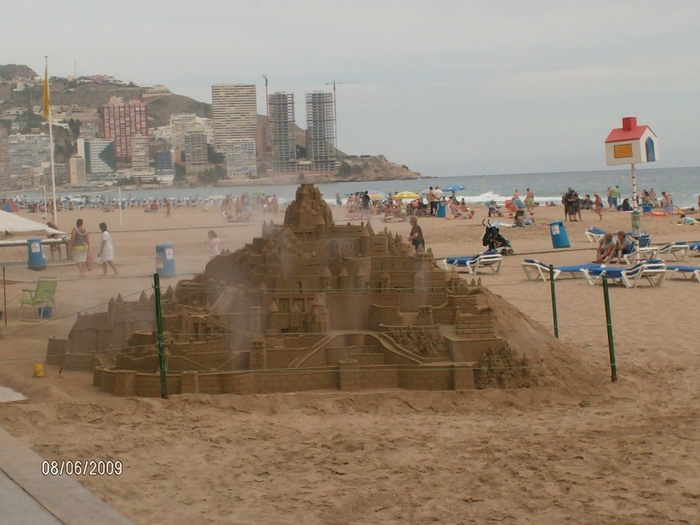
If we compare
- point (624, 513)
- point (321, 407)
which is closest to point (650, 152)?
point (321, 407)

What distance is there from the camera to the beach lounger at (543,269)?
17500 millimetres

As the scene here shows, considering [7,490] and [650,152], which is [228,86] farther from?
[650,152]

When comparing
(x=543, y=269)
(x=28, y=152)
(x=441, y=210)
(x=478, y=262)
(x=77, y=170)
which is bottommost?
Answer: (x=543, y=269)

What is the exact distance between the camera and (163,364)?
919 cm

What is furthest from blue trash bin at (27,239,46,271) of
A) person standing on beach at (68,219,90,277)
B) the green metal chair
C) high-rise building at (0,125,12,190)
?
the green metal chair

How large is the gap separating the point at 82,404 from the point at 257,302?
253cm

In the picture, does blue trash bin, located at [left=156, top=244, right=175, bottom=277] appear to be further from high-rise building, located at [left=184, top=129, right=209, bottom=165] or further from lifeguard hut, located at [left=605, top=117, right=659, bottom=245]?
lifeguard hut, located at [left=605, top=117, right=659, bottom=245]

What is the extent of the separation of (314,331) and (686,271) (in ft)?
33.3

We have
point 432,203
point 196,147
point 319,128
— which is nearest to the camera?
point 319,128

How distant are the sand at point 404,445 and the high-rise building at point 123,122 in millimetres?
5830

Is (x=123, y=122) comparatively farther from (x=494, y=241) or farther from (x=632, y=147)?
(x=632, y=147)

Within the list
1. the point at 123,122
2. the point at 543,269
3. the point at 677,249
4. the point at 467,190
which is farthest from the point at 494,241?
the point at 467,190

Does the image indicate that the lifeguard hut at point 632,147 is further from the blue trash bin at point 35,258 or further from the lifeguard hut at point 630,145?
the blue trash bin at point 35,258
